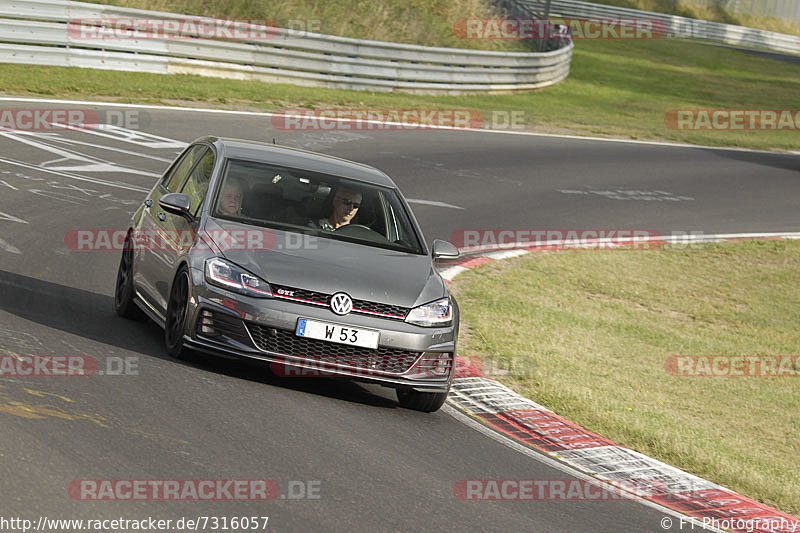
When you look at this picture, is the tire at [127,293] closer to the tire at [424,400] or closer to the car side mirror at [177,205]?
the car side mirror at [177,205]

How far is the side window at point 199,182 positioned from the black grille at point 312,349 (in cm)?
142

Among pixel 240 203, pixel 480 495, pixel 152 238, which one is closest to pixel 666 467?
pixel 480 495

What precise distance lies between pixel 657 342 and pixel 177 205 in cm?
572

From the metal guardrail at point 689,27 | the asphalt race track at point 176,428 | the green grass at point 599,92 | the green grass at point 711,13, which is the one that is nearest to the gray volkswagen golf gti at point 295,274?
the asphalt race track at point 176,428

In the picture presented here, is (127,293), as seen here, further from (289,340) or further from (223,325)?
(289,340)

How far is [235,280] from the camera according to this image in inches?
292

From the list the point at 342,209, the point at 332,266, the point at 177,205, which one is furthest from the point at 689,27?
the point at 332,266

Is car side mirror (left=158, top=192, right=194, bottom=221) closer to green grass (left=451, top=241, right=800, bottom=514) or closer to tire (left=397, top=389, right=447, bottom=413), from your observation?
tire (left=397, top=389, right=447, bottom=413)

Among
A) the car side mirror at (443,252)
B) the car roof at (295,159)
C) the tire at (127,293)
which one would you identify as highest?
the car roof at (295,159)

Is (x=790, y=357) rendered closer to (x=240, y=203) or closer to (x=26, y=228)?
(x=240, y=203)

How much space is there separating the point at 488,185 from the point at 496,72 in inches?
492

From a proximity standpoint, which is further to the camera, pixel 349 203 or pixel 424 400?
pixel 349 203

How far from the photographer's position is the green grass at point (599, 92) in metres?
21.8

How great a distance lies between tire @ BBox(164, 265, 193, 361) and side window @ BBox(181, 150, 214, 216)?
68 centimetres
